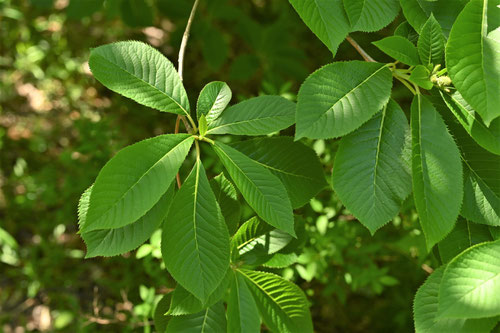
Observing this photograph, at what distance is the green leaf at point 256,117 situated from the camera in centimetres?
108

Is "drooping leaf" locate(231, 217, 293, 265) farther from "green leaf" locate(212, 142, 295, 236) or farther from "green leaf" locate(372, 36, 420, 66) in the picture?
"green leaf" locate(372, 36, 420, 66)

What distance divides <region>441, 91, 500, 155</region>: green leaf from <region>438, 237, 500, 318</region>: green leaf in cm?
22

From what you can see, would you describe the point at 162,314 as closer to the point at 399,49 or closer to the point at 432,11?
the point at 399,49

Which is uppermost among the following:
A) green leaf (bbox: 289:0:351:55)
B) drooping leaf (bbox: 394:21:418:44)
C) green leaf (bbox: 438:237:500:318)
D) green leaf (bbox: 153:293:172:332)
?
green leaf (bbox: 289:0:351:55)

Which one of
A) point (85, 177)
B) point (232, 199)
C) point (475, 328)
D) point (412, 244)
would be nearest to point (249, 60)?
point (85, 177)

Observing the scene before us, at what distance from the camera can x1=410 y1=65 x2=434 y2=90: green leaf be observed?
40.4 inches

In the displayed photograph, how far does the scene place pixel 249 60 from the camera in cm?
258

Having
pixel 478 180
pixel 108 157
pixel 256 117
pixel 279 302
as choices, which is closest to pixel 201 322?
pixel 279 302

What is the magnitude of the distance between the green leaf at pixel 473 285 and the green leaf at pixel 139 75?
70 cm

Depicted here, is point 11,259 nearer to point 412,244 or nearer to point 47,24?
point 47,24

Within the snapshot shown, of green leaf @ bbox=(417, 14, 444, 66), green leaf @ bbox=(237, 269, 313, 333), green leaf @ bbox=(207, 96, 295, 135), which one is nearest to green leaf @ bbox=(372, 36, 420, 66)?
green leaf @ bbox=(417, 14, 444, 66)

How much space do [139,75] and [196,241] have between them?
0.41 m

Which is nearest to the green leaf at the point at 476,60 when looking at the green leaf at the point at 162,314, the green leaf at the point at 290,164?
the green leaf at the point at 290,164

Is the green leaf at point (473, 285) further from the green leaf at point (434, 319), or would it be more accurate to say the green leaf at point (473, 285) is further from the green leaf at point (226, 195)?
the green leaf at point (226, 195)
